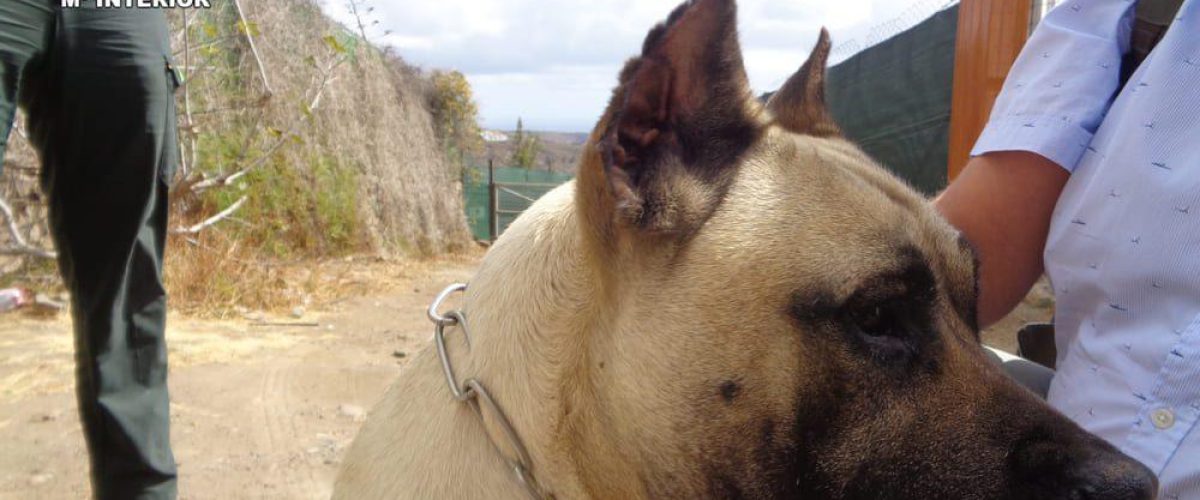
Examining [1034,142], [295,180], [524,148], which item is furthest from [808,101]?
[524,148]

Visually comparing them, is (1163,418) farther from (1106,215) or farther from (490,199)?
(490,199)

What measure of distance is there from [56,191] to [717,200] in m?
2.01

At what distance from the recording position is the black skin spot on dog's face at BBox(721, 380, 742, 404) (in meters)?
1.51

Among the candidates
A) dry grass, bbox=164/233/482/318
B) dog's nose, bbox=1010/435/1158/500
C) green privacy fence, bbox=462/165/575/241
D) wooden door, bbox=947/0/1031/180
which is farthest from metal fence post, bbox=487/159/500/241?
dog's nose, bbox=1010/435/1158/500

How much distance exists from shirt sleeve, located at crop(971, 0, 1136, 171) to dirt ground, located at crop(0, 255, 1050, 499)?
2772 millimetres

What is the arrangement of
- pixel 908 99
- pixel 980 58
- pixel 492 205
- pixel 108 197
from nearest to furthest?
pixel 108 197 → pixel 980 58 → pixel 908 99 → pixel 492 205

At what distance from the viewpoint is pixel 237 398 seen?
426cm

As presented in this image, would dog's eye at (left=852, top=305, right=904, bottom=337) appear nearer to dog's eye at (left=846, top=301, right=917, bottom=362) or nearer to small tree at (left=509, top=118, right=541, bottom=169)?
dog's eye at (left=846, top=301, right=917, bottom=362)

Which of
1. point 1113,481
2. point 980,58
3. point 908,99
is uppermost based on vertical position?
point 980,58

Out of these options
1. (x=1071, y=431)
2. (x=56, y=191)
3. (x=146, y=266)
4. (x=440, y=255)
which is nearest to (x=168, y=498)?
(x=146, y=266)

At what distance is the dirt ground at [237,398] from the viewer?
3301 millimetres

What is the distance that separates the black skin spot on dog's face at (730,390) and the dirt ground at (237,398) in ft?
7.56

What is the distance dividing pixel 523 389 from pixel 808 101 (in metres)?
1.10

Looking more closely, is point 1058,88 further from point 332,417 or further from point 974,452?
point 332,417
